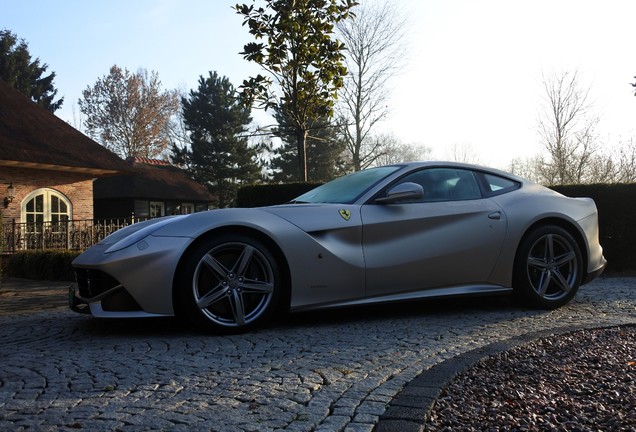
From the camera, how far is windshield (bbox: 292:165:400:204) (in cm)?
515

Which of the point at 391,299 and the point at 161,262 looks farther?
the point at 391,299

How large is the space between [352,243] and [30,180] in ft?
58.0

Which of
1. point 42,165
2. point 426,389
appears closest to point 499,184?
point 426,389

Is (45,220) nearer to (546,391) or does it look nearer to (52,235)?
(52,235)

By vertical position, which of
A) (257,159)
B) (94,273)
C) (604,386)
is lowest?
(604,386)

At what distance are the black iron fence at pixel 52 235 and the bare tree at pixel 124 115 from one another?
33.3 m

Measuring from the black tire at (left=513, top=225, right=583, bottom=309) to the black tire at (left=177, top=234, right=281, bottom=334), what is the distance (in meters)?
2.33

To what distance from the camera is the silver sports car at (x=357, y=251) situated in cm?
429

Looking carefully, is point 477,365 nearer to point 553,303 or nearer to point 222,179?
point 553,303

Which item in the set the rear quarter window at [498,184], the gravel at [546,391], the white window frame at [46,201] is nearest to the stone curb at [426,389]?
the gravel at [546,391]

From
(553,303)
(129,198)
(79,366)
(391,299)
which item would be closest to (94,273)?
(79,366)

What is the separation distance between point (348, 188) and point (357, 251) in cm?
81

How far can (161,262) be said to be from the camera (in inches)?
166

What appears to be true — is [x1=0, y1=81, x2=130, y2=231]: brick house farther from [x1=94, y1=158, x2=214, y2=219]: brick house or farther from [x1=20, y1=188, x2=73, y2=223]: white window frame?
[x1=94, y1=158, x2=214, y2=219]: brick house
